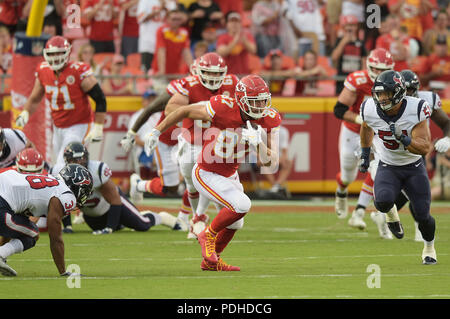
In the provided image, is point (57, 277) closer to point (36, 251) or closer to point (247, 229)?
point (36, 251)

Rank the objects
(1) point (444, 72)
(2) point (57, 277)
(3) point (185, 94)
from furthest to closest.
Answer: (1) point (444, 72), (3) point (185, 94), (2) point (57, 277)

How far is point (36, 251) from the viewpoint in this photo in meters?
9.17

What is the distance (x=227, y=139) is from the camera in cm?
798

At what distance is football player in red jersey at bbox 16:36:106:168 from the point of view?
11109 mm

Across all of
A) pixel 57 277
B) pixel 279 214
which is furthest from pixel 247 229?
pixel 57 277

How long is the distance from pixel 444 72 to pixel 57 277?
32.3ft

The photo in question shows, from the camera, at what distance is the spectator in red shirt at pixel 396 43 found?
583 inches

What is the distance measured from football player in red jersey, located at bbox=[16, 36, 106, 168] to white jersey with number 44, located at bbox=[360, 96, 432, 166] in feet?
12.8

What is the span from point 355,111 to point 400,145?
2821 millimetres

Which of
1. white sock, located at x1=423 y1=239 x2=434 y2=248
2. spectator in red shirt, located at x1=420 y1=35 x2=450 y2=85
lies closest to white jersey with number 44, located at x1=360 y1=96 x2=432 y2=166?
white sock, located at x1=423 y1=239 x2=434 y2=248

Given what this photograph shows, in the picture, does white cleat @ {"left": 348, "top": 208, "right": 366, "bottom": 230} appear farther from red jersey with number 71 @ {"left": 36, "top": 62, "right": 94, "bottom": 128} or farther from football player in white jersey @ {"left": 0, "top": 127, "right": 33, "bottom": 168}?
football player in white jersey @ {"left": 0, "top": 127, "right": 33, "bottom": 168}

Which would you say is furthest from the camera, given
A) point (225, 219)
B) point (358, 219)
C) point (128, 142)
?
Result: point (358, 219)

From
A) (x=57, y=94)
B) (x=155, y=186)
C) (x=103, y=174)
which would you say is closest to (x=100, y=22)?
(x=57, y=94)

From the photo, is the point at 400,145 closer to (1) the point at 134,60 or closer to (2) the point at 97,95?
(2) the point at 97,95
